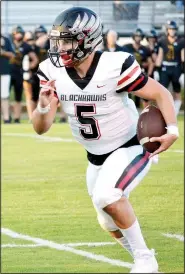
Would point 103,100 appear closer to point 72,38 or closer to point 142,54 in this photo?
point 72,38

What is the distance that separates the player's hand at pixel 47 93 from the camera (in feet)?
18.5

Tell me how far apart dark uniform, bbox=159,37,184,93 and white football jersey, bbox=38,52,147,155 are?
11.7 metres

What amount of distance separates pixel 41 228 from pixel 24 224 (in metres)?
0.24

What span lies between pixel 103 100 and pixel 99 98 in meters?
0.03

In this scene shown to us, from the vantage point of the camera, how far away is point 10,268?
6227 millimetres

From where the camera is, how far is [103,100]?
19.2ft

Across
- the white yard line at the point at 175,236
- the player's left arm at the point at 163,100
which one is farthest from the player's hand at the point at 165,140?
the white yard line at the point at 175,236

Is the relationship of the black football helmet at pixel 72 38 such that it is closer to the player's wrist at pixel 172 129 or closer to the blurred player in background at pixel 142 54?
the player's wrist at pixel 172 129

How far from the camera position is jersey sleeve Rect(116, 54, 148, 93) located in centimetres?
581

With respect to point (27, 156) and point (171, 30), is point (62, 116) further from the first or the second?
point (27, 156)

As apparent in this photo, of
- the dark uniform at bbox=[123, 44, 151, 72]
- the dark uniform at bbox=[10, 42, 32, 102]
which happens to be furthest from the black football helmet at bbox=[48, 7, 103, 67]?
the dark uniform at bbox=[123, 44, 151, 72]

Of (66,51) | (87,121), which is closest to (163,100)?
(87,121)

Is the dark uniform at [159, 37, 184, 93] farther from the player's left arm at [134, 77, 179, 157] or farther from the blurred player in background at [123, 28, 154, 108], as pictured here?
the player's left arm at [134, 77, 179, 157]

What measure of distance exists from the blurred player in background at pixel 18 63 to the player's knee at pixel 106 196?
12508 mm
